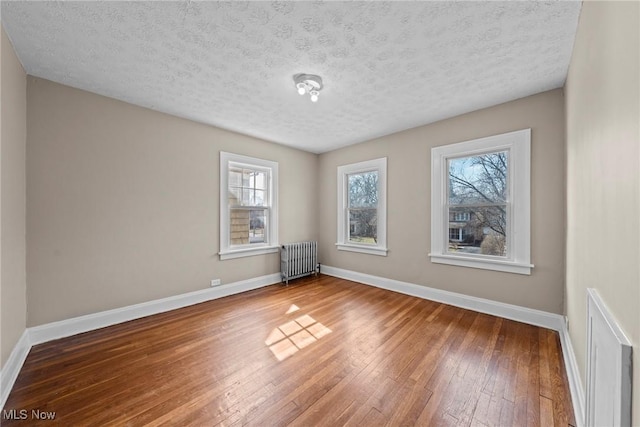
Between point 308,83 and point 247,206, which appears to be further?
point 247,206

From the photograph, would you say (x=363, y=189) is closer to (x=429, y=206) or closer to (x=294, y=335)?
(x=429, y=206)

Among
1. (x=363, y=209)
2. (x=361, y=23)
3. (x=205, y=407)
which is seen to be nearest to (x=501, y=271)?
(x=363, y=209)

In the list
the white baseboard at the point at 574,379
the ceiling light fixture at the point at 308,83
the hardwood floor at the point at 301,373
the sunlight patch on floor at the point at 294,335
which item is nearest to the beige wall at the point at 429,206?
the hardwood floor at the point at 301,373

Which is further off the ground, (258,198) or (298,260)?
(258,198)

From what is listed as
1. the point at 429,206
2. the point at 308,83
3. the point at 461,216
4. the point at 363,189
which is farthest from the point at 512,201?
the point at 308,83

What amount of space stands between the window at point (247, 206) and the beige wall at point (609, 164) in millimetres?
3764

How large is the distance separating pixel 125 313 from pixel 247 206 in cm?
206

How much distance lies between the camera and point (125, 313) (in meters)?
2.85

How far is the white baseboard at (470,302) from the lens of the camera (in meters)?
2.66

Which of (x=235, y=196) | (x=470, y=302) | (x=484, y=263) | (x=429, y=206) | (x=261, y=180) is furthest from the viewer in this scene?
(x=261, y=180)

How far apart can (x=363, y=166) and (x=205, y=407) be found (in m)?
3.83

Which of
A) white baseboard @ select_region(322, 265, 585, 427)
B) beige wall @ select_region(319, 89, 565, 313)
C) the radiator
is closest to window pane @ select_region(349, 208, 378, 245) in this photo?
beige wall @ select_region(319, 89, 565, 313)

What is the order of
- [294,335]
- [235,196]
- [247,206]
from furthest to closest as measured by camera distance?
[247,206]
[235,196]
[294,335]

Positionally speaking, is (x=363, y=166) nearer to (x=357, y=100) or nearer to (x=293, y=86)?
(x=357, y=100)
